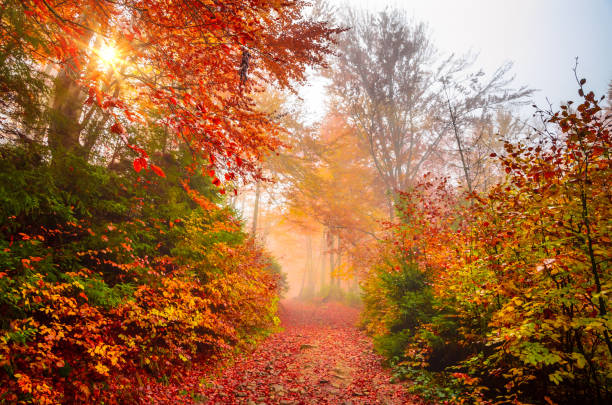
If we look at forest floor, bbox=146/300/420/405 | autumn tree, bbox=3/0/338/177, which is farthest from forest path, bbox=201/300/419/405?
autumn tree, bbox=3/0/338/177

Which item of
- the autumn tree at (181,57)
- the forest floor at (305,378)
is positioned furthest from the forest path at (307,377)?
the autumn tree at (181,57)

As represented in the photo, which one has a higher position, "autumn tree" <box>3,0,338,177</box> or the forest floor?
"autumn tree" <box>3,0,338,177</box>

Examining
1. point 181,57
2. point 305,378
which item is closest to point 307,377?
point 305,378

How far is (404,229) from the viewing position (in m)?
7.59

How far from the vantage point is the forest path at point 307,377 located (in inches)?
208

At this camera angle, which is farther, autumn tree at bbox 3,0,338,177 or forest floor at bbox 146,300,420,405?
forest floor at bbox 146,300,420,405

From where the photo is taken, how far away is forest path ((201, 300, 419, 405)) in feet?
17.3

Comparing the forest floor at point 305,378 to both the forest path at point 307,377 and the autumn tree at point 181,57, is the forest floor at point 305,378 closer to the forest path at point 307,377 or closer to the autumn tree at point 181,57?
the forest path at point 307,377

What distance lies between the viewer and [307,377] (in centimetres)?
649

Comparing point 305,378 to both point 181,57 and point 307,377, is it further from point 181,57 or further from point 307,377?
point 181,57

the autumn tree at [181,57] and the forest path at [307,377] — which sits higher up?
the autumn tree at [181,57]

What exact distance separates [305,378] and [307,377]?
87 millimetres

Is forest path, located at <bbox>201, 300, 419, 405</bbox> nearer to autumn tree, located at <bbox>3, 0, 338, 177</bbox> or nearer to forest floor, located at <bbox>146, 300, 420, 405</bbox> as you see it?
forest floor, located at <bbox>146, 300, 420, 405</bbox>

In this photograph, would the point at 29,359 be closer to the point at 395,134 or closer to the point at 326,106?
the point at 395,134
